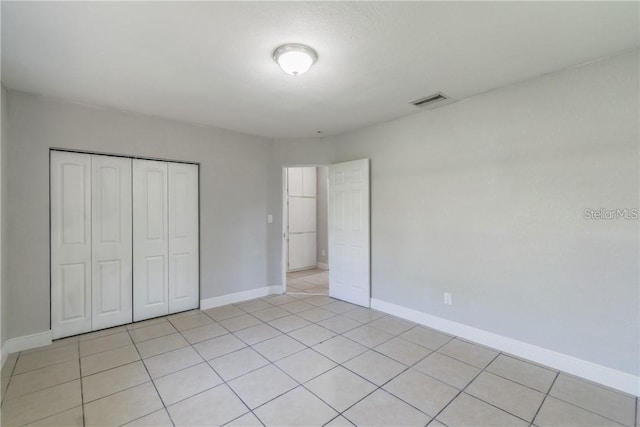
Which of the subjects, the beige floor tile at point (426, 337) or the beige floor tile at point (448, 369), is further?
the beige floor tile at point (426, 337)

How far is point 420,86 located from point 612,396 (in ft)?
9.90

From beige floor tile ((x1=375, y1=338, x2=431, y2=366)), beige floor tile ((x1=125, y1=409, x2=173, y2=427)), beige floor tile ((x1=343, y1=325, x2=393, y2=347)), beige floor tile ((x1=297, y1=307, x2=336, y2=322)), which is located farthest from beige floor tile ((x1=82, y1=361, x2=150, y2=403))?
beige floor tile ((x1=375, y1=338, x2=431, y2=366))

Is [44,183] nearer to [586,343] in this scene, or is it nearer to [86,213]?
[86,213]

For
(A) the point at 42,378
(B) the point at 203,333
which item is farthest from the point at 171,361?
(A) the point at 42,378

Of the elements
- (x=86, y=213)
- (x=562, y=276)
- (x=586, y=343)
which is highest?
(x=86, y=213)

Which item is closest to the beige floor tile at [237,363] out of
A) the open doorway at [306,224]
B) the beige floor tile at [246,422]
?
the beige floor tile at [246,422]

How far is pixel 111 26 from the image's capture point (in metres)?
1.92

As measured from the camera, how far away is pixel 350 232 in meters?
4.40

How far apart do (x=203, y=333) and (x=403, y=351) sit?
7.42 ft

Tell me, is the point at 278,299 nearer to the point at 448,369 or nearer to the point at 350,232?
the point at 350,232

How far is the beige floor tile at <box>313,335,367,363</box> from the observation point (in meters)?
2.78

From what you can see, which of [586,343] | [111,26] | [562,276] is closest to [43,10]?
[111,26]

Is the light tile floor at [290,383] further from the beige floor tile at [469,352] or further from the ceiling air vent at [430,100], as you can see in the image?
the ceiling air vent at [430,100]

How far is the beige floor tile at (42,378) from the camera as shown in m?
2.25
